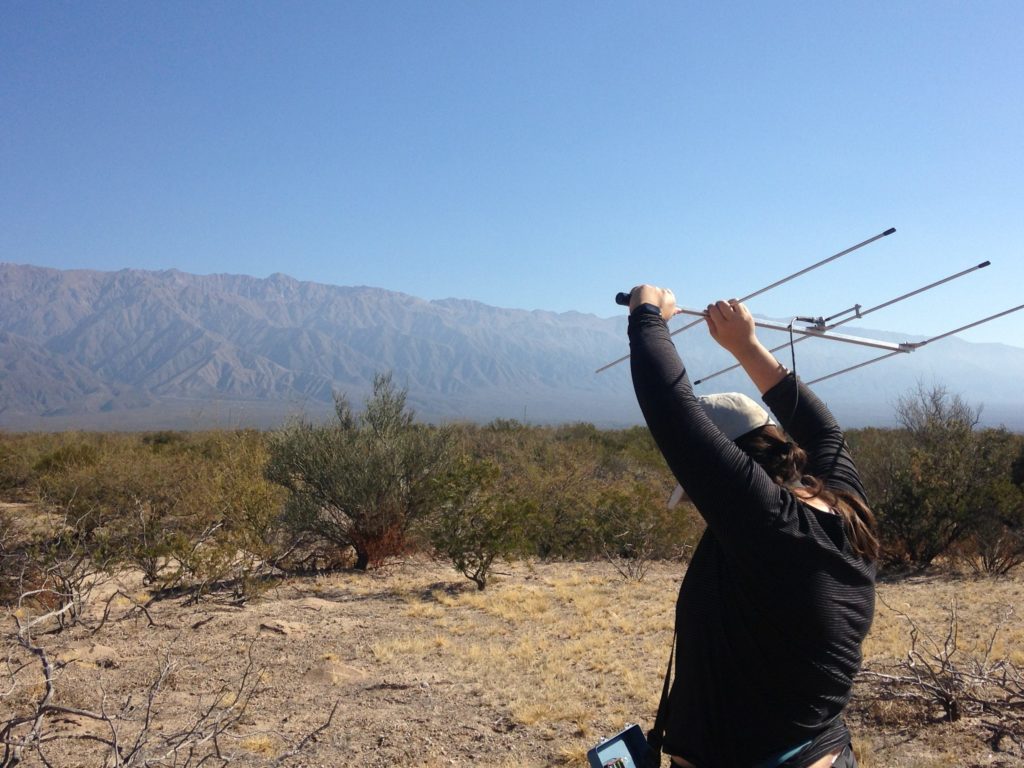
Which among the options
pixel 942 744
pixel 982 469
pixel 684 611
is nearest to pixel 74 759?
pixel 684 611

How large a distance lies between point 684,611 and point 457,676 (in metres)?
4.91

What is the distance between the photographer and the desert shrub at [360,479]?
10469 millimetres

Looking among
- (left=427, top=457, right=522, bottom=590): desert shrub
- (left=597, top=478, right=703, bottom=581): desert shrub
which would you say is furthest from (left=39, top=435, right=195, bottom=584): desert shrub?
(left=597, top=478, right=703, bottom=581): desert shrub

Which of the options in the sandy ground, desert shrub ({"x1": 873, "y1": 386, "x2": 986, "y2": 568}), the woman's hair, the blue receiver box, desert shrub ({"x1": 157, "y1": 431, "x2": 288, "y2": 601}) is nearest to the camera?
the woman's hair

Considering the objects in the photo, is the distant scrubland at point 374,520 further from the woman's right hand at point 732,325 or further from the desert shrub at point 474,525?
the woman's right hand at point 732,325

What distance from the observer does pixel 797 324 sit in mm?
2141

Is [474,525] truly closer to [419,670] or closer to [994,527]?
[419,670]

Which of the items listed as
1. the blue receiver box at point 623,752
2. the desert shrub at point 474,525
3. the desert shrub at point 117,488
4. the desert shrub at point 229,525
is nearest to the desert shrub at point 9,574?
the desert shrub at point 117,488

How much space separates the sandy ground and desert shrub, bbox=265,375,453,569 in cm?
101

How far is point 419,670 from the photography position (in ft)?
20.3

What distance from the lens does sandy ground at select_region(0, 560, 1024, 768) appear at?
14.8ft

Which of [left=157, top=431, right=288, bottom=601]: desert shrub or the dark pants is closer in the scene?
the dark pants

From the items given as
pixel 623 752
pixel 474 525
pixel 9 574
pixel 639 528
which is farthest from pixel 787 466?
pixel 639 528

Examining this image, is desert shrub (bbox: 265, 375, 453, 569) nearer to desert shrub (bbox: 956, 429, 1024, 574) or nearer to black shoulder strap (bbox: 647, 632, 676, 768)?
desert shrub (bbox: 956, 429, 1024, 574)
